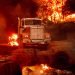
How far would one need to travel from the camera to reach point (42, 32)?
23.6m

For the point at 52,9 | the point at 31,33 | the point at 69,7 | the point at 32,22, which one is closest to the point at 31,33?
the point at 31,33

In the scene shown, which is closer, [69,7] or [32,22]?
[32,22]

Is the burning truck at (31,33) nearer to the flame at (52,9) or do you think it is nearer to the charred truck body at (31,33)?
the charred truck body at (31,33)

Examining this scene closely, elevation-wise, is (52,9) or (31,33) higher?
(52,9)

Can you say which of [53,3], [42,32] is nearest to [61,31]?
[42,32]

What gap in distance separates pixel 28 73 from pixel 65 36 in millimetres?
4468

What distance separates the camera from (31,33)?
77.5ft

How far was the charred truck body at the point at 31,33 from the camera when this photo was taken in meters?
23.0

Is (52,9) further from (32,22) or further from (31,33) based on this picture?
(31,33)

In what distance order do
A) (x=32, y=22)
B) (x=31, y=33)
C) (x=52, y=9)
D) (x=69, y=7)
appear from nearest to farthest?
(x=31, y=33) → (x=32, y=22) → (x=52, y=9) → (x=69, y=7)

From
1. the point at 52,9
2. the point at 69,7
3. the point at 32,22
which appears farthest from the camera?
the point at 69,7

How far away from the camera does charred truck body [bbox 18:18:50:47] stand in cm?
2305

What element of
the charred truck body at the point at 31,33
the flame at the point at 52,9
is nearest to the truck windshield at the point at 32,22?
the charred truck body at the point at 31,33

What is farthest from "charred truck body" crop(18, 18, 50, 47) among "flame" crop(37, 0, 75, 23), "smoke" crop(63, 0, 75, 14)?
"smoke" crop(63, 0, 75, 14)
